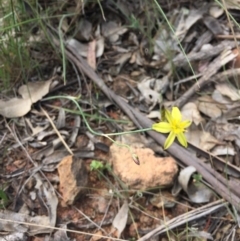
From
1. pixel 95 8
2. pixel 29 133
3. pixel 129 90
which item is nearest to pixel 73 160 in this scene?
pixel 29 133

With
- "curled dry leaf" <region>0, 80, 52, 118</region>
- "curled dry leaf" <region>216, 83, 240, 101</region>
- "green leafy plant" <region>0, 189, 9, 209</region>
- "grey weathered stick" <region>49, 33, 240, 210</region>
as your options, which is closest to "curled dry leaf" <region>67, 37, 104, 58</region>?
"grey weathered stick" <region>49, 33, 240, 210</region>

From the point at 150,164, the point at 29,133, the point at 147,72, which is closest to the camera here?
the point at 150,164

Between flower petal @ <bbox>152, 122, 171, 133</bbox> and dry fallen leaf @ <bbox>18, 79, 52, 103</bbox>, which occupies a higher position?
flower petal @ <bbox>152, 122, 171, 133</bbox>

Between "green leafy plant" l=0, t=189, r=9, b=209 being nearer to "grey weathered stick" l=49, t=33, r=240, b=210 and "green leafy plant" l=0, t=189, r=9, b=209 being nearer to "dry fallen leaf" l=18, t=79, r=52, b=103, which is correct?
"dry fallen leaf" l=18, t=79, r=52, b=103

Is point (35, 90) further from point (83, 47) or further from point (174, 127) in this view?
point (174, 127)

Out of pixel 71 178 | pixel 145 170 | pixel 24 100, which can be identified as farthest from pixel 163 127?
pixel 24 100

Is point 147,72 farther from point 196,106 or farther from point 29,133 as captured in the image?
point 29,133
